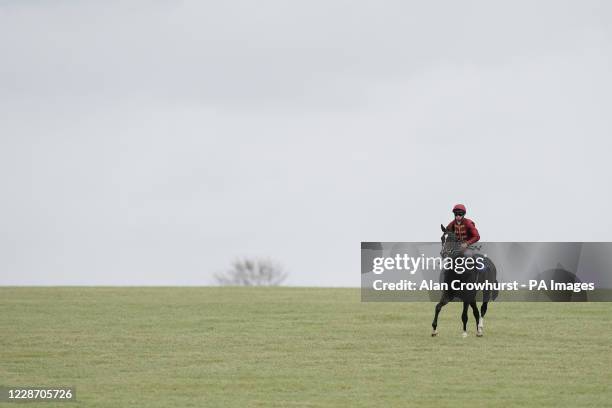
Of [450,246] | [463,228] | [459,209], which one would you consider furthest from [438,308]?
[459,209]

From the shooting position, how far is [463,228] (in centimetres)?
→ 2770

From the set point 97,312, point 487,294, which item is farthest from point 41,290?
point 487,294

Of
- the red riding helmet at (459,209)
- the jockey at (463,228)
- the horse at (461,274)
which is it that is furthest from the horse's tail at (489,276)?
the red riding helmet at (459,209)

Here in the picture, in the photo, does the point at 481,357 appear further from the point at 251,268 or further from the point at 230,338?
the point at 251,268

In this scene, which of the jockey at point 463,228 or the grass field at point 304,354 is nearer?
A: the grass field at point 304,354

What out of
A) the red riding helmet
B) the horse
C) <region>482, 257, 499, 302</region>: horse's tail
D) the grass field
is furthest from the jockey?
the grass field

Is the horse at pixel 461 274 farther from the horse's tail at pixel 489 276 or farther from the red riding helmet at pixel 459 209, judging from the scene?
the red riding helmet at pixel 459 209

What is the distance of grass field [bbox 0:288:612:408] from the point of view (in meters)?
22.0

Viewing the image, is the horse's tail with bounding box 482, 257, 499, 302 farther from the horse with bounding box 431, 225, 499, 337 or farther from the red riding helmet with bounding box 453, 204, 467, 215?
the red riding helmet with bounding box 453, 204, 467, 215

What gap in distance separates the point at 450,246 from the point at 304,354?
4747 millimetres

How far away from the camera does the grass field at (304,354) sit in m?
22.0

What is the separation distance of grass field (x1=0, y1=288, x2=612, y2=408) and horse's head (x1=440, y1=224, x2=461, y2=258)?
250 cm

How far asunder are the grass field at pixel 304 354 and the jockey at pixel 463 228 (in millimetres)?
2882

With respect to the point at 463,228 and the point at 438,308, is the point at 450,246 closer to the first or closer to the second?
the point at 463,228
